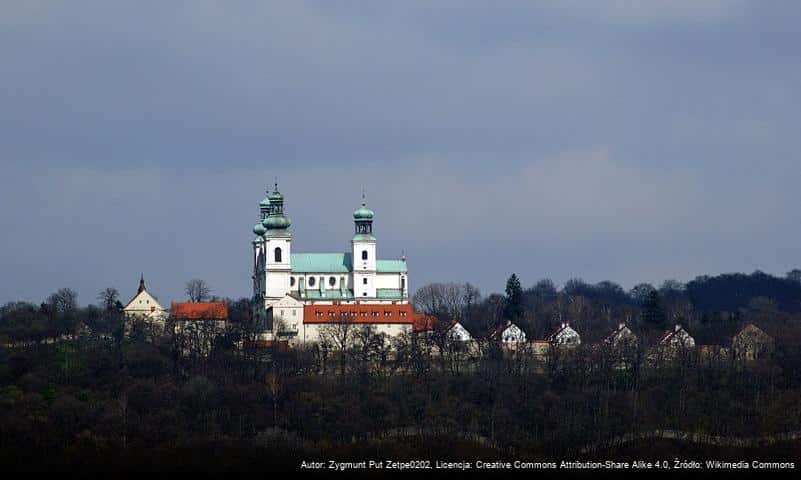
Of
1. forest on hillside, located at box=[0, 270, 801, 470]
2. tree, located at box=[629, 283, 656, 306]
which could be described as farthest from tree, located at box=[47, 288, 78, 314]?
tree, located at box=[629, 283, 656, 306]

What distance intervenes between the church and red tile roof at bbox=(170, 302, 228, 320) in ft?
7.21

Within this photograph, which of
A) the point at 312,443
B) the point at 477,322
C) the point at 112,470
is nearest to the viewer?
the point at 112,470

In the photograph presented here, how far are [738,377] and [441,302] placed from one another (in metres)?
39.0

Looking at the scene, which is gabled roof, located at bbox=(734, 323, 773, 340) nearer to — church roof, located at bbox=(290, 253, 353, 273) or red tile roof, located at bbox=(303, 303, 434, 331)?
red tile roof, located at bbox=(303, 303, 434, 331)

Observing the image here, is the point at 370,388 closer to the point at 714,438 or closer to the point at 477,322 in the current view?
the point at 714,438

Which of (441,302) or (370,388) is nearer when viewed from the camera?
(370,388)

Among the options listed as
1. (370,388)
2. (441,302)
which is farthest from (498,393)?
(441,302)

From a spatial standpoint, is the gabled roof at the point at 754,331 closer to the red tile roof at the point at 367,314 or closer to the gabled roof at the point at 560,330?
the gabled roof at the point at 560,330

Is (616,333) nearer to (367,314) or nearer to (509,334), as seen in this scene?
(509,334)

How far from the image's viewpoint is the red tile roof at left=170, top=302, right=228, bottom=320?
99012mm

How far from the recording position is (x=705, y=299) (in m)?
167

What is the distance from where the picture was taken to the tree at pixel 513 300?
106 metres

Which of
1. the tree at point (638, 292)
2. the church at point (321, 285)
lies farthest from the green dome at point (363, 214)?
the tree at point (638, 292)

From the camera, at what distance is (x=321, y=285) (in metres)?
106
